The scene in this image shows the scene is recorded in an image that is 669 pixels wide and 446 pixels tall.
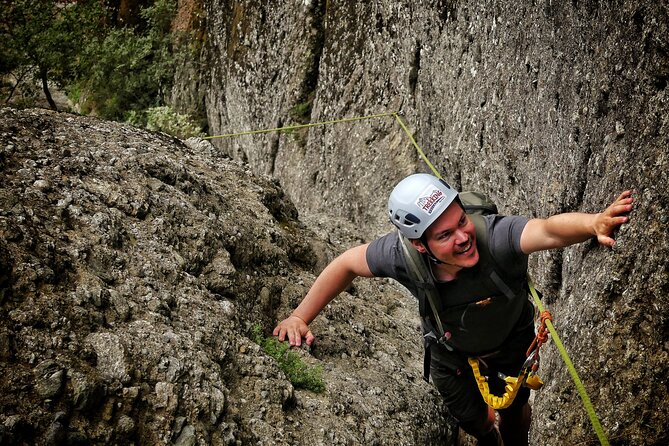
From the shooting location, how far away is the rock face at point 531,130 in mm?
4336

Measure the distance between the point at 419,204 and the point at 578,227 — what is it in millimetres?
1101

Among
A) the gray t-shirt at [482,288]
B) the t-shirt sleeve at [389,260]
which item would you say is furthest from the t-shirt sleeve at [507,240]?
the t-shirt sleeve at [389,260]

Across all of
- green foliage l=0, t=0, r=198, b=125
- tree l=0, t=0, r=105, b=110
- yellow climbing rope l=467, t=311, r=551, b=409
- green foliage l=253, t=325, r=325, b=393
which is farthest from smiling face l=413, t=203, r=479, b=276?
tree l=0, t=0, r=105, b=110

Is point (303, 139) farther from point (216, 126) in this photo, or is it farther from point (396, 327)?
point (396, 327)

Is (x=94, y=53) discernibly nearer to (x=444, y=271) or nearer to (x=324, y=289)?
(x=324, y=289)

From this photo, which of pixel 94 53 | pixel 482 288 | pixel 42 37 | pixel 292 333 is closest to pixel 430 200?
pixel 482 288

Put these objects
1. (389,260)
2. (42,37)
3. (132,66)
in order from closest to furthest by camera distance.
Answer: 1. (389,260)
2. (42,37)
3. (132,66)

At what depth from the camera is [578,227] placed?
4281 millimetres

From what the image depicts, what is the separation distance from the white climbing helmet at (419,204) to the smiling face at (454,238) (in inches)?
2.5

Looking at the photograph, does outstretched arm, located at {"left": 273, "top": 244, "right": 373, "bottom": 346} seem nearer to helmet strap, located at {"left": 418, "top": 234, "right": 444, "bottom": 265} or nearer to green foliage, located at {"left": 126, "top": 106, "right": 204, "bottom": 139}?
helmet strap, located at {"left": 418, "top": 234, "right": 444, "bottom": 265}

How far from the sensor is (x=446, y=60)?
9.89 meters

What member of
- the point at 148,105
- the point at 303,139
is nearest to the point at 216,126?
the point at 148,105

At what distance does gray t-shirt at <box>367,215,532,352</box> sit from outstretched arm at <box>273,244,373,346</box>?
134 millimetres

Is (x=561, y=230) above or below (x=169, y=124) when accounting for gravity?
above
